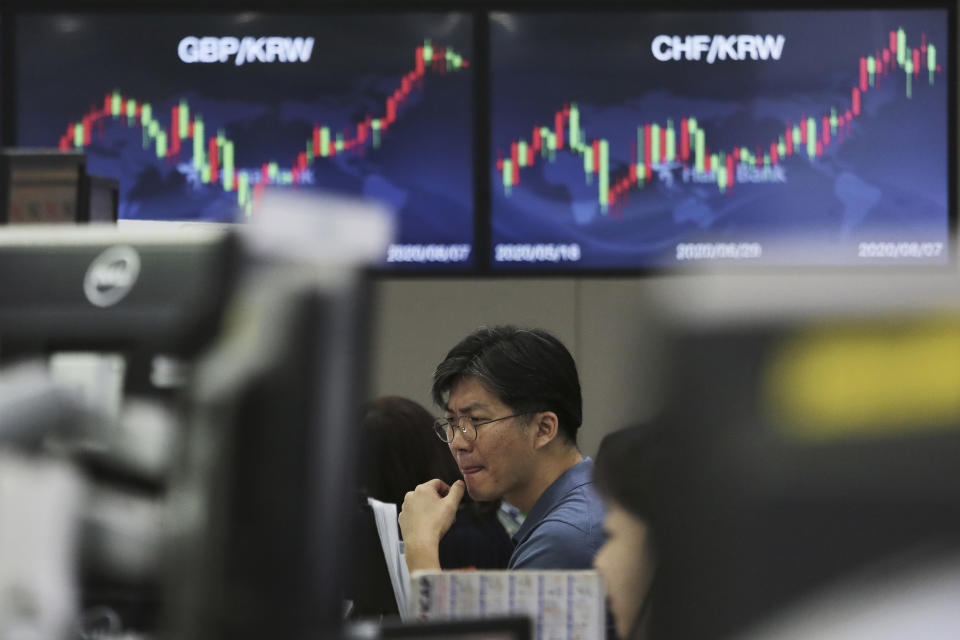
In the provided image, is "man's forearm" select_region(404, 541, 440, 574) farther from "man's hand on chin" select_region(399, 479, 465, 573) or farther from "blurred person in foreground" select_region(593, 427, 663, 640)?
"blurred person in foreground" select_region(593, 427, 663, 640)

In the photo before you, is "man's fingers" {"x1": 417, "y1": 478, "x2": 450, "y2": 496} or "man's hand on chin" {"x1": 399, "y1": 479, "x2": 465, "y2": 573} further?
"man's fingers" {"x1": 417, "y1": 478, "x2": 450, "y2": 496}

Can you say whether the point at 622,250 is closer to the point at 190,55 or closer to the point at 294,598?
the point at 190,55

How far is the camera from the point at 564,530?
144cm

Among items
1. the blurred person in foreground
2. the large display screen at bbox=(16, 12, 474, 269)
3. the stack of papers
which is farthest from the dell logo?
the large display screen at bbox=(16, 12, 474, 269)

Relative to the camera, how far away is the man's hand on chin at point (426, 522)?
1392mm

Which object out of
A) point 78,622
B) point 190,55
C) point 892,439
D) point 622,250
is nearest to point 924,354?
point 892,439

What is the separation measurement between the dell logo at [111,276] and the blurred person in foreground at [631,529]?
0.24m

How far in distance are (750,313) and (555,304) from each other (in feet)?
9.21

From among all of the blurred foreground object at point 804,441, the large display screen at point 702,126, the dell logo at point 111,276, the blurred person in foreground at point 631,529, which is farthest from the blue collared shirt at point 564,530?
the large display screen at point 702,126

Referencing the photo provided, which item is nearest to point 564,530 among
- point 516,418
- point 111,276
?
point 516,418

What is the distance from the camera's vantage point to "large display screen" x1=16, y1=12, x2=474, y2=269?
3.07 meters

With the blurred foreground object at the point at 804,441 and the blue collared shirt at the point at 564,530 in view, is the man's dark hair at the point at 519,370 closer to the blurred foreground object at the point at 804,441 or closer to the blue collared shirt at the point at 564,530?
the blue collared shirt at the point at 564,530

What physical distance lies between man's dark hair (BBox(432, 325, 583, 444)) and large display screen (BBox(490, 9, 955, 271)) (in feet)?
4.51

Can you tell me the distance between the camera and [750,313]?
1.07ft
